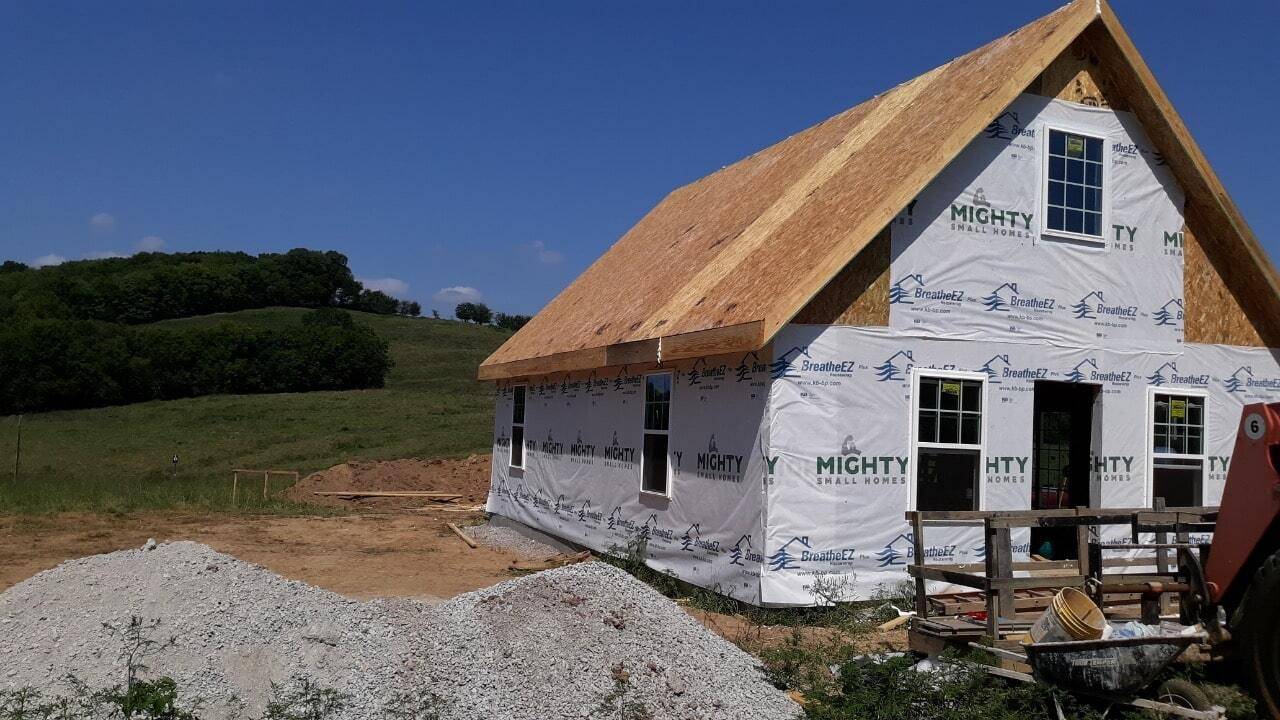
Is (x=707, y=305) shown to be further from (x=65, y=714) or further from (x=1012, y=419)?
(x=65, y=714)

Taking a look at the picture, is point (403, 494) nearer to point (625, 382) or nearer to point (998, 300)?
point (625, 382)

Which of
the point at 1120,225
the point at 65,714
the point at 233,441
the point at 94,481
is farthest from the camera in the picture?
the point at 233,441

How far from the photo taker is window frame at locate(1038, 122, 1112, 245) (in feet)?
37.8

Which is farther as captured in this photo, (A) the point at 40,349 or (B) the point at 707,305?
(A) the point at 40,349

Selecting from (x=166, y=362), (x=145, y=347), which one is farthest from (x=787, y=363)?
(x=145, y=347)

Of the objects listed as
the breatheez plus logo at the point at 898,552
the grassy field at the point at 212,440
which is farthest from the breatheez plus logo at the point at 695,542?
the grassy field at the point at 212,440

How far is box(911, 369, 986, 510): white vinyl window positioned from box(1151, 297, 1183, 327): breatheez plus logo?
2615 millimetres

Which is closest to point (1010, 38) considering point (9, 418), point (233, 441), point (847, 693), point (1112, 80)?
point (1112, 80)

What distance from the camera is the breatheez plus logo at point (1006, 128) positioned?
11.3 metres

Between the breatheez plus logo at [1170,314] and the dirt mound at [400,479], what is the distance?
1668cm

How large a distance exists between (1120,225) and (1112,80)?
1.61 meters

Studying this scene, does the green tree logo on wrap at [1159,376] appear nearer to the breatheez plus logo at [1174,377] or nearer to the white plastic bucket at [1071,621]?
the breatheez plus logo at [1174,377]

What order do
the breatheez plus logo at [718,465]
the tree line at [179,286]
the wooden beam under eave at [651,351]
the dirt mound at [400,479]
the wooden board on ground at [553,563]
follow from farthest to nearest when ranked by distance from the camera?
the tree line at [179,286] < the dirt mound at [400,479] < the wooden board on ground at [553,563] < the breatheez plus logo at [718,465] < the wooden beam under eave at [651,351]

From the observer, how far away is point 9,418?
45.7m
